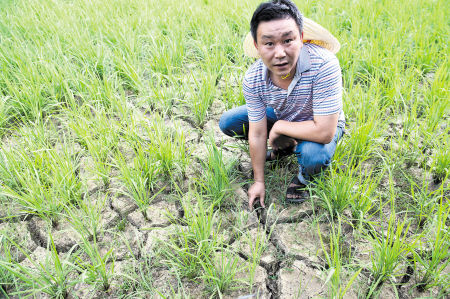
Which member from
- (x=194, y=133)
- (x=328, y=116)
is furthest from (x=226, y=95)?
(x=328, y=116)

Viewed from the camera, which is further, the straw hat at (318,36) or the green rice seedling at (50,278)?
the straw hat at (318,36)

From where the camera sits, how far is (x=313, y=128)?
1.55 meters

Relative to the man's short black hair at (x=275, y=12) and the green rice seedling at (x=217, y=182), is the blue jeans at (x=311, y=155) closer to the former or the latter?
the green rice seedling at (x=217, y=182)

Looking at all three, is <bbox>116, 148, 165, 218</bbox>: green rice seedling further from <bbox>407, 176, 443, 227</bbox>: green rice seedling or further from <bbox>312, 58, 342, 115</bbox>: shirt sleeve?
<bbox>407, 176, 443, 227</bbox>: green rice seedling

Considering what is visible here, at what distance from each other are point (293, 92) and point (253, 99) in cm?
19

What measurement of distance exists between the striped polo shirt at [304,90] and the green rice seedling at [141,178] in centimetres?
59

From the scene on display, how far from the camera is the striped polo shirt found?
1493 mm

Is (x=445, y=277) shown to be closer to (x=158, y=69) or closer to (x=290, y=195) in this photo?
(x=290, y=195)

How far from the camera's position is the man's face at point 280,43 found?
1412 mm

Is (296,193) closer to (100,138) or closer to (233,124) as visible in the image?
(233,124)

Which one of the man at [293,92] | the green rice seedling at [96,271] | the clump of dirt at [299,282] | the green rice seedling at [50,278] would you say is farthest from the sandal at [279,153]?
the green rice seedling at [50,278]

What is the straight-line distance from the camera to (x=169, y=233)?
1.52m

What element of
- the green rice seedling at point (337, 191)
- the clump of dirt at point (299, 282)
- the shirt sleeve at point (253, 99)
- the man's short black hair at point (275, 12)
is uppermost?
the man's short black hair at point (275, 12)

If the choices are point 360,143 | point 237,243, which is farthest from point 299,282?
point 360,143
